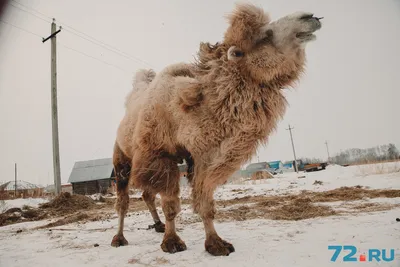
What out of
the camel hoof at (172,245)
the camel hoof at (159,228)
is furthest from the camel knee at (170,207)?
the camel hoof at (159,228)

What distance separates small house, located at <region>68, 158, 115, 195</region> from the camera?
28156 millimetres

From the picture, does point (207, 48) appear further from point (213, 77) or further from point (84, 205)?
point (84, 205)

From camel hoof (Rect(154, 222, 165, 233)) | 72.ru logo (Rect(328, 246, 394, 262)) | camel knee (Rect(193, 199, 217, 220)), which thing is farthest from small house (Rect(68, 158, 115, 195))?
72.ru logo (Rect(328, 246, 394, 262))

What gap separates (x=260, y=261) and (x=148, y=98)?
2338mm

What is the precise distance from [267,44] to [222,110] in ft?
2.61

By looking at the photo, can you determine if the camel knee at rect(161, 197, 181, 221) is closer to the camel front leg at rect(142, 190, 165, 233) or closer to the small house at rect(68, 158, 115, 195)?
the camel front leg at rect(142, 190, 165, 233)

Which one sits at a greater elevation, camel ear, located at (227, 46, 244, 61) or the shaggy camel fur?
camel ear, located at (227, 46, 244, 61)

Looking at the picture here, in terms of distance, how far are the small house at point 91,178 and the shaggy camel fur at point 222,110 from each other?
2546 cm

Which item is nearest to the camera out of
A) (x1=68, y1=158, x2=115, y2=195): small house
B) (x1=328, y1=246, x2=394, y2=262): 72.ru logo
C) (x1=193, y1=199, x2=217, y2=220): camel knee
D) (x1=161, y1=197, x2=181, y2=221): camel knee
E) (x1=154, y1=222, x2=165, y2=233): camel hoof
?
(x1=328, y1=246, x2=394, y2=262): 72.ru logo

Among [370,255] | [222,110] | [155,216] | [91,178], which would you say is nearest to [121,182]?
[155,216]

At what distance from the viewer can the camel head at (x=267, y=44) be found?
256 centimetres

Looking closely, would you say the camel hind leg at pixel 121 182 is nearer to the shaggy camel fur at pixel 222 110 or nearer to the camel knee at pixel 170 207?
the camel knee at pixel 170 207

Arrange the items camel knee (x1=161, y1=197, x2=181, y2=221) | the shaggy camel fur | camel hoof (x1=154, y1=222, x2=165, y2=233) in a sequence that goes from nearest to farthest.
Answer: the shaggy camel fur
camel knee (x1=161, y1=197, x2=181, y2=221)
camel hoof (x1=154, y1=222, x2=165, y2=233)

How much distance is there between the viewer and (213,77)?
2.96 meters
